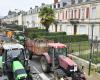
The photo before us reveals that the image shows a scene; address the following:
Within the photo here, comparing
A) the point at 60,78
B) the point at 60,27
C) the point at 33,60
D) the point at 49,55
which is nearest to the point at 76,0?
the point at 60,27

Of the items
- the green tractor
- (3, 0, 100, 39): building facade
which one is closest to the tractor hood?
the green tractor

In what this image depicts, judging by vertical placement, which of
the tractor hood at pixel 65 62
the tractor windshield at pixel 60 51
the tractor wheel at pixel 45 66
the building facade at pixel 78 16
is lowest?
the tractor wheel at pixel 45 66

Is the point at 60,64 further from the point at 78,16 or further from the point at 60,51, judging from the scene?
the point at 78,16

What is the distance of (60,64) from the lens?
686 inches

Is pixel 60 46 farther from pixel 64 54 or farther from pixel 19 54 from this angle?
pixel 19 54

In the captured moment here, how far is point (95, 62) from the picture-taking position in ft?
70.8

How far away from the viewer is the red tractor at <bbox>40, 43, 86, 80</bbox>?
53.6 ft

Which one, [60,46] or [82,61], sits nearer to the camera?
[60,46]

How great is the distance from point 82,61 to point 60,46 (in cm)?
501

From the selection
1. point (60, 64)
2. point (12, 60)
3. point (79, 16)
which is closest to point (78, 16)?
point (79, 16)

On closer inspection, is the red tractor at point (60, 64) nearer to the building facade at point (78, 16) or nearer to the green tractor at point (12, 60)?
the green tractor at point (12, 60)

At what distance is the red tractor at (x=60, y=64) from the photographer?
16.4 metres

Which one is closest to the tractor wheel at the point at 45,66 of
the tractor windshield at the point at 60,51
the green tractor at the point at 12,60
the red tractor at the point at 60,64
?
the red tractor at the point at 60,64

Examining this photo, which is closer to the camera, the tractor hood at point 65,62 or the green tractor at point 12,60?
the green tractor at point 12,60
